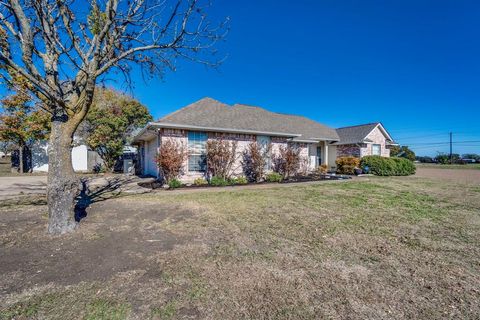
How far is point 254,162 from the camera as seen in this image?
12719 millimetres

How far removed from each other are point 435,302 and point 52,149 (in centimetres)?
646

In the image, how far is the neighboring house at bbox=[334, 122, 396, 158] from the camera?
66.7ft

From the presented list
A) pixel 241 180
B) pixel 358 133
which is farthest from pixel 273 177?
pixel 358 133

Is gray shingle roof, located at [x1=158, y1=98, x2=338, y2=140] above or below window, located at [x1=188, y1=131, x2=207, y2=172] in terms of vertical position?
above

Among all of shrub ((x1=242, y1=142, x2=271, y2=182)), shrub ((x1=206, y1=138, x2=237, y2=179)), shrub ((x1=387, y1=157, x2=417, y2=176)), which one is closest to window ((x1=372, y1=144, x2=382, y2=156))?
shrub ((x1=387, y1=157, x2=417, y2=176))

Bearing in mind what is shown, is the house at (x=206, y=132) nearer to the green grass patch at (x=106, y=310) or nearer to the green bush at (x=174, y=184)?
the green bush at (x=174, y=184)

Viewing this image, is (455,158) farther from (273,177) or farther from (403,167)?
(273,177)

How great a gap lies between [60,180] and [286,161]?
11253mm

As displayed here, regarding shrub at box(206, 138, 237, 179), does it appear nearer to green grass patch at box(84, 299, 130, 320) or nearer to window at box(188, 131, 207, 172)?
window at box(188, 131, 207, 172)

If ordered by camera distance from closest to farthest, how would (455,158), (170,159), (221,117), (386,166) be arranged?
1. (170,159)
2. (221,117)
3. (386,166)
4. (455,158)

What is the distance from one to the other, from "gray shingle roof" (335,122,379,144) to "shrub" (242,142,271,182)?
11.5 metres

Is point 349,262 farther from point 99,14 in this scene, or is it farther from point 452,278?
point 99,14

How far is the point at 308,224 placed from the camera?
521 centimetres

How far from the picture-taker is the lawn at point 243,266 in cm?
236
